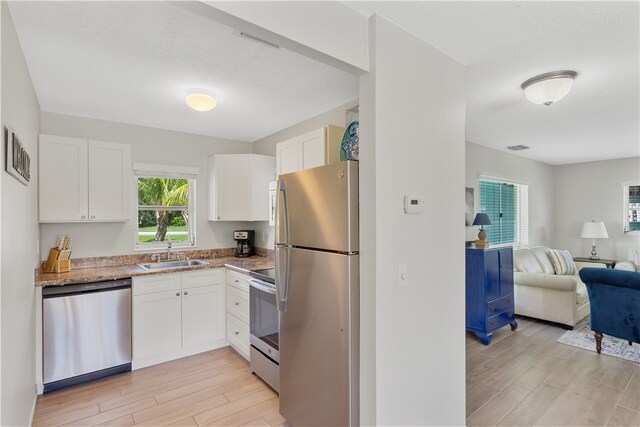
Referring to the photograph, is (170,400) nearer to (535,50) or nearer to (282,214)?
(282,214)

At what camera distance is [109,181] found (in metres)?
3.36

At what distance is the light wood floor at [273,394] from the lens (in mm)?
2410

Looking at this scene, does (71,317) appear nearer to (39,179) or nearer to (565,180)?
(39,179)

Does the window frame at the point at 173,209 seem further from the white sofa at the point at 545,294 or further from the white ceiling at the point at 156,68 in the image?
the white sofa at the point at 545,294

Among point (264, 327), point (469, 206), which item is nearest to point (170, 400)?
point (264, 327)

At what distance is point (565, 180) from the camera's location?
21.2ft

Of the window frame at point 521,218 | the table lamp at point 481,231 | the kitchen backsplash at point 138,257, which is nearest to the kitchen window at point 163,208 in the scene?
the kitchen backsplash at point 138,257

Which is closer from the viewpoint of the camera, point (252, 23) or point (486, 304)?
point (252, 23)

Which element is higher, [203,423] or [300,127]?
[300,127]

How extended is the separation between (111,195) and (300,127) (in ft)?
6.91

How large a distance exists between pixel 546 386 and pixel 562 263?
311cm

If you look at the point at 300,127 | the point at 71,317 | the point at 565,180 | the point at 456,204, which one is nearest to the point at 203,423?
the point at 71,317

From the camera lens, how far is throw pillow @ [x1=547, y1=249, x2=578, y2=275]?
5184mm

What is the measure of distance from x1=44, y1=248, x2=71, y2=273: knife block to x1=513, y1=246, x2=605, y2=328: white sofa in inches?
214
